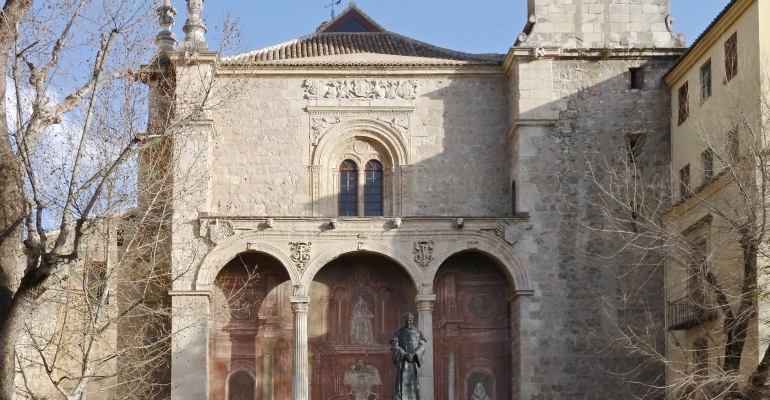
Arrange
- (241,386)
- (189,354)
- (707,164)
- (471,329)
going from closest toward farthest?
(707,164) < (189,354) < (241,386) < (471,329)

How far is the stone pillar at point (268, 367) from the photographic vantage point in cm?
2973

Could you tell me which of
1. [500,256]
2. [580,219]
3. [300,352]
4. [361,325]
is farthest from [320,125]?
[580,219]

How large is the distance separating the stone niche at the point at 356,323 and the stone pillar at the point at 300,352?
1274 mm

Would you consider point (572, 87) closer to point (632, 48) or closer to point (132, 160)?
point (632, 48)

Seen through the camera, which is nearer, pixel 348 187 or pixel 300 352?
pixel 300 352

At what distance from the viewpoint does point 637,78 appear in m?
30.6

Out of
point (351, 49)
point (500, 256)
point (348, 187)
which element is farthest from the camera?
point (351, 49)

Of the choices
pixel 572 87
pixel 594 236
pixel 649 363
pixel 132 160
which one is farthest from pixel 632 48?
pixel 132 160

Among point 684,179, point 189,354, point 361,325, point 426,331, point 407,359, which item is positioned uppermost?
point 684,179

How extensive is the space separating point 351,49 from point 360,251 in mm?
5768

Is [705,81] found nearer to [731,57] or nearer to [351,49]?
[731,57]

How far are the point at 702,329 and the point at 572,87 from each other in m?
7.26

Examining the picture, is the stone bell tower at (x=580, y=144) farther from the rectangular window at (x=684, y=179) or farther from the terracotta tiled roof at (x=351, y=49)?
the terracotta tiled roof at (x=351, y=49)

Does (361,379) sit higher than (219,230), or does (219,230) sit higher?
(219,230)
